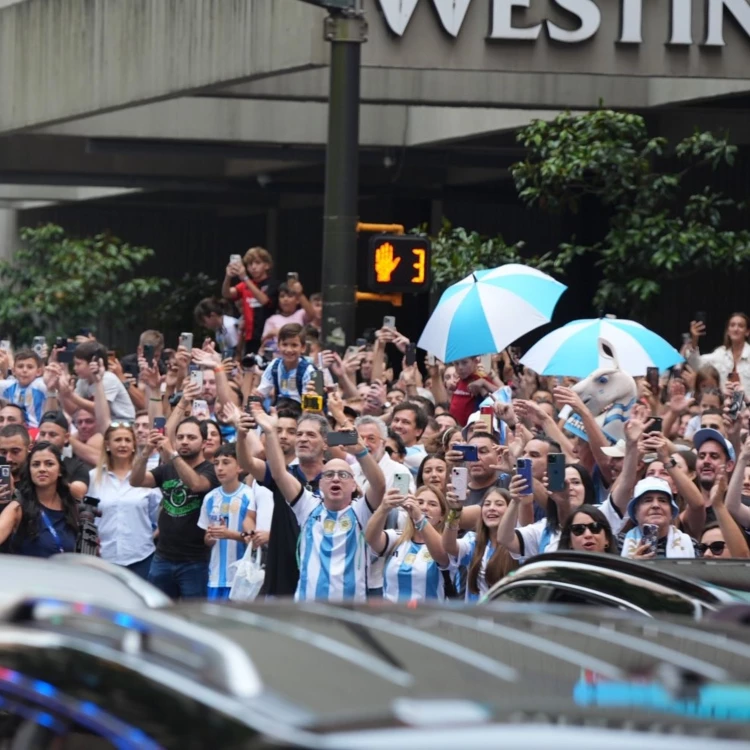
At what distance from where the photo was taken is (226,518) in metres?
11.4

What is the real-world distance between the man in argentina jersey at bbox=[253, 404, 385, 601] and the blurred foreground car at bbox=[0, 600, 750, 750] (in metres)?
6.49

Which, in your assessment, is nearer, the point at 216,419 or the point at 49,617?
the point at 49,617

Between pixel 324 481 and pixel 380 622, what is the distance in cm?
684

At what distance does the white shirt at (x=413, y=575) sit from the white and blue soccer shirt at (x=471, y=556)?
4.2 inches

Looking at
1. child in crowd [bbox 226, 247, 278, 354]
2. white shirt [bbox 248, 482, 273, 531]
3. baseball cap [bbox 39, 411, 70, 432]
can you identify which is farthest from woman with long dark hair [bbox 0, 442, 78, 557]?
child in crowd [bbox 226, 247, 278, 354]

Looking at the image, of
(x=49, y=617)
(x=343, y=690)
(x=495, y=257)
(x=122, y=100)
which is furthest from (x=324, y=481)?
(x=122, y=100)

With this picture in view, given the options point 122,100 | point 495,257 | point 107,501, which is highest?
point 122,100

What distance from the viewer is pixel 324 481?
9.95 meters

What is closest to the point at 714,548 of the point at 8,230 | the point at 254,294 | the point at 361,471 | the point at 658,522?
the point at 658,522

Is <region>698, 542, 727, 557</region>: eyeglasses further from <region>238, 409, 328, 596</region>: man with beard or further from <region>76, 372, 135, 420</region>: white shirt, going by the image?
<region>76, 372, 135, 420</region>: white shirt


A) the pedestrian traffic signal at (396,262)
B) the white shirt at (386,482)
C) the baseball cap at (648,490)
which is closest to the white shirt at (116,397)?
the pedestrian traffic signal at (396,262)

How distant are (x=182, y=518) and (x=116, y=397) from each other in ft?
12.8

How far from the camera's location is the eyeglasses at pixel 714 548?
8734 millimetres

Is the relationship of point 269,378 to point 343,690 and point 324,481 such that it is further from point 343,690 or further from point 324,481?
point 343,690
